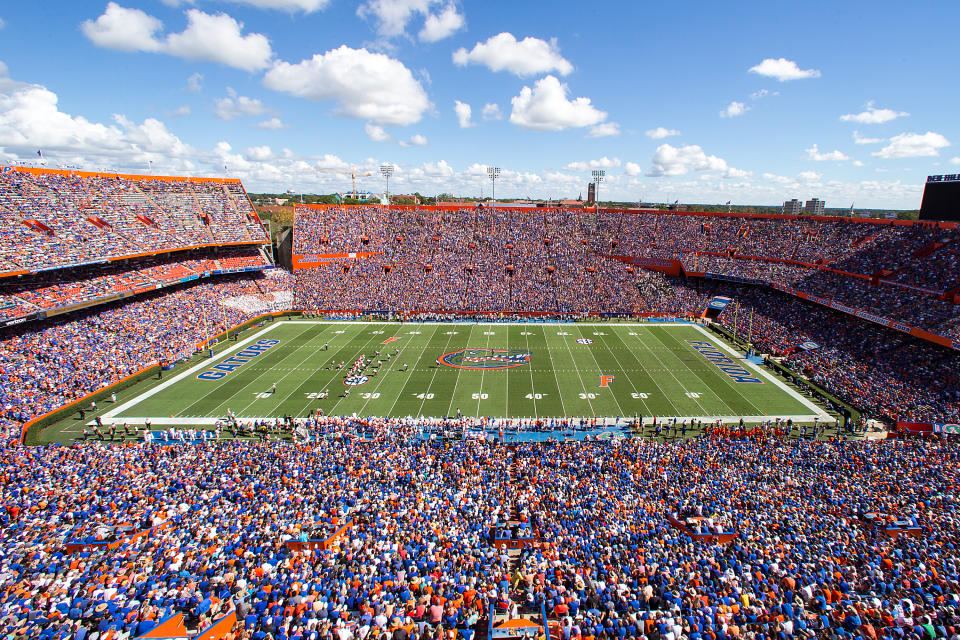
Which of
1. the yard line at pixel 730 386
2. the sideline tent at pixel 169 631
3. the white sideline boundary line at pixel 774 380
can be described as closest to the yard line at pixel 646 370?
the yard line at pixel 730 386

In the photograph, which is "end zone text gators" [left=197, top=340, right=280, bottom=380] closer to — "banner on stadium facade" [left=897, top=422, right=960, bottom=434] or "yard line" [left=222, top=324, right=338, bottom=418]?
"yard line" [left=222, top=324, right=338, bottom=418]

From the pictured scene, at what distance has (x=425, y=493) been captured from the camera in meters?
15.9

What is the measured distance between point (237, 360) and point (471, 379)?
17.2 metres

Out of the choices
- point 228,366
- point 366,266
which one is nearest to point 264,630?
point 228,366

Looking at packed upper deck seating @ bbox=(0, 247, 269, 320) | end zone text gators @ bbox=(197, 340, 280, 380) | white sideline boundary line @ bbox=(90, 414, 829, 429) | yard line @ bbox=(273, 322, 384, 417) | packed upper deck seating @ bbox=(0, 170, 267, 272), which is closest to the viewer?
white sideline boundary line @ bbox=(90, 414, 829, 429)

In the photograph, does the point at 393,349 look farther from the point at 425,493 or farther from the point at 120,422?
the point at 425,493

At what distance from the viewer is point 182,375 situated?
106 ft

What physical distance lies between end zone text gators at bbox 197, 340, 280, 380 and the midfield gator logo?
14.0 metres

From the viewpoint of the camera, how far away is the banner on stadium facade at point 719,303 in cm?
4612

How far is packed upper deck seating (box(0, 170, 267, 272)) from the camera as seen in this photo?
34500 millimetres

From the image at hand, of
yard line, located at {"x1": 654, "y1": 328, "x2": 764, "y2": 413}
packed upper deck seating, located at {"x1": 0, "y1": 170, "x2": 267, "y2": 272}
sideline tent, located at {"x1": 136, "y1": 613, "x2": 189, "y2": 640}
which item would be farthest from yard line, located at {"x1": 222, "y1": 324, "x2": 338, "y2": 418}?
yard line, located at {"x1": 654, "y1": 328, "x2": 764, "y2": 413}

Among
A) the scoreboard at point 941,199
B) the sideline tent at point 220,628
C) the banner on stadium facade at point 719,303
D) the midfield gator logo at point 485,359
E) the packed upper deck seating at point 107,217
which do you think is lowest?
the midfield gator logo at point 485,359

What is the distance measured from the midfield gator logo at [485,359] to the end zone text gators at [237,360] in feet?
45.8

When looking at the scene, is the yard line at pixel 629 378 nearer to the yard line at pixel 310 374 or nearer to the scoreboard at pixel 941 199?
the yard line at pixel 310 374
